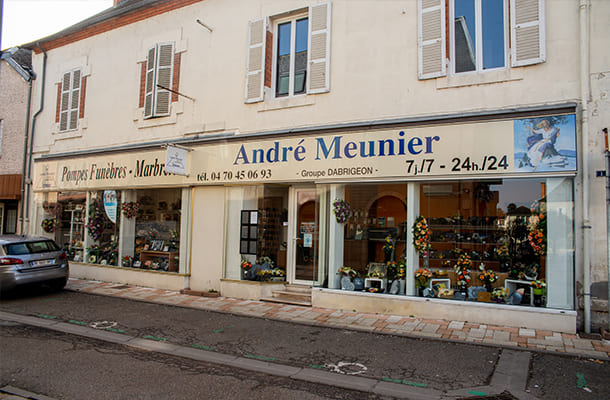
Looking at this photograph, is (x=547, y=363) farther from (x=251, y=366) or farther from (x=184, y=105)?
(x=184, y=105)

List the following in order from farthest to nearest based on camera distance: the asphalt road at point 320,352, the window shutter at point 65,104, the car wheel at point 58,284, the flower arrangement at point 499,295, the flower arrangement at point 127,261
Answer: the window shutter at point 65,104 → the flower arrangement at point 127,261 → the car wheel at point 58,284 → the flower arrangement at point 499,295 → the asphalt road at point 320,352

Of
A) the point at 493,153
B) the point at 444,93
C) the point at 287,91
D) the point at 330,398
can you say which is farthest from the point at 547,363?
the point at 287,91

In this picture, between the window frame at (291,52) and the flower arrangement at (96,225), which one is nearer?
the window frame at (291,52)

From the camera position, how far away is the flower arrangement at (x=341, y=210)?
8.46 m

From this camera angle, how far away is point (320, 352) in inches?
222

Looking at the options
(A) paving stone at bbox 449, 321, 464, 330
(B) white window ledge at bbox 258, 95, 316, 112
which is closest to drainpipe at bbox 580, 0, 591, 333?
(A) paving stone at bbox 449, 321, 464, 330

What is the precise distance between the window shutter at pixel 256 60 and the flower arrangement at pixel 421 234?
460 centimetres

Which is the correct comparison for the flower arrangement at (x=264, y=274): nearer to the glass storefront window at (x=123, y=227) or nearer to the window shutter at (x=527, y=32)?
the glass storefront window at (x=123, y=227)

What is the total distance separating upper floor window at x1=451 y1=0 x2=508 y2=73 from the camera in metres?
7.19

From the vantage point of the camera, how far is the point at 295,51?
940 cm

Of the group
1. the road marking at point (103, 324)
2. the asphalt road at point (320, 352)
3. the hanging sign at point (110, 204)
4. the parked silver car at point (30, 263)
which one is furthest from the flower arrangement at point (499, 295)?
A: the hanging sign at point (110, 204)

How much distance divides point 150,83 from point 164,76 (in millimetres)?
620

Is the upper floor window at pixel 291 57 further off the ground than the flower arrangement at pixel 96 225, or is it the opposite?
the upper floor window at pixel 291 57

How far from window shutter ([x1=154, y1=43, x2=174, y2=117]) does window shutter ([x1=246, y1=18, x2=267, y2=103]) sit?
2.69 meters
